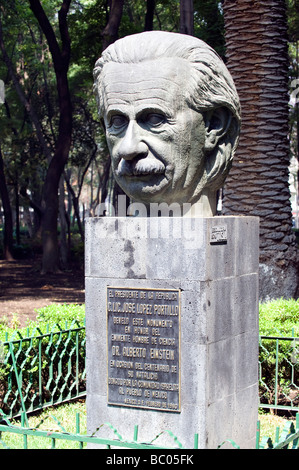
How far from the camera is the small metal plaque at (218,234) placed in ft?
15.6

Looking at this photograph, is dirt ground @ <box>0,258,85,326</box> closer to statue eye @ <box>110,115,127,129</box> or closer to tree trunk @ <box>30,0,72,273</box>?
tree trunk @ <box>30,0,72,273</box>

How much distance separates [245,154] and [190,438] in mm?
5366

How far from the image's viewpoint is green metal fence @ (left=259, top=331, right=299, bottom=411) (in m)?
7.05

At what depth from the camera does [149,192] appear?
505 centimetres

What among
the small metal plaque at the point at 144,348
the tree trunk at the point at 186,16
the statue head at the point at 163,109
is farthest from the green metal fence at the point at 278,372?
the tree trunk at the point at 186,16

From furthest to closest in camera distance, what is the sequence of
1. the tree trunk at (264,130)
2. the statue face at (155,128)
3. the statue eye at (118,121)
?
the tree trunk at (264,130) → the statue eye at (118,121) → the statue face at (155,128)

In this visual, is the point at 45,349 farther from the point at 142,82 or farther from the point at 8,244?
the point at 8,244

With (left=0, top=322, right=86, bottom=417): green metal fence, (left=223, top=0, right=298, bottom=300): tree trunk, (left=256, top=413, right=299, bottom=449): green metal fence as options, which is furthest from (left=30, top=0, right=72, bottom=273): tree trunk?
(left=256, top=413, right=299, bottom=449): green metal fence

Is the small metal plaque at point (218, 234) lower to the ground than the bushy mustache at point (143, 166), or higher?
lower

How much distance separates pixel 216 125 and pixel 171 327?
5.66ft

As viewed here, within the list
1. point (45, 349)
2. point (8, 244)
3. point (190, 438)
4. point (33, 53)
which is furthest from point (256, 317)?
point (33, 53)

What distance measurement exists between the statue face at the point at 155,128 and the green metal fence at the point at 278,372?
9.31 feet

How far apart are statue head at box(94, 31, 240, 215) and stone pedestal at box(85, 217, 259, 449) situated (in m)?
0.39

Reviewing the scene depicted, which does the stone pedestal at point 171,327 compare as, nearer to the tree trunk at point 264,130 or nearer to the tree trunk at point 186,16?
the tree trunk at point 264,130
